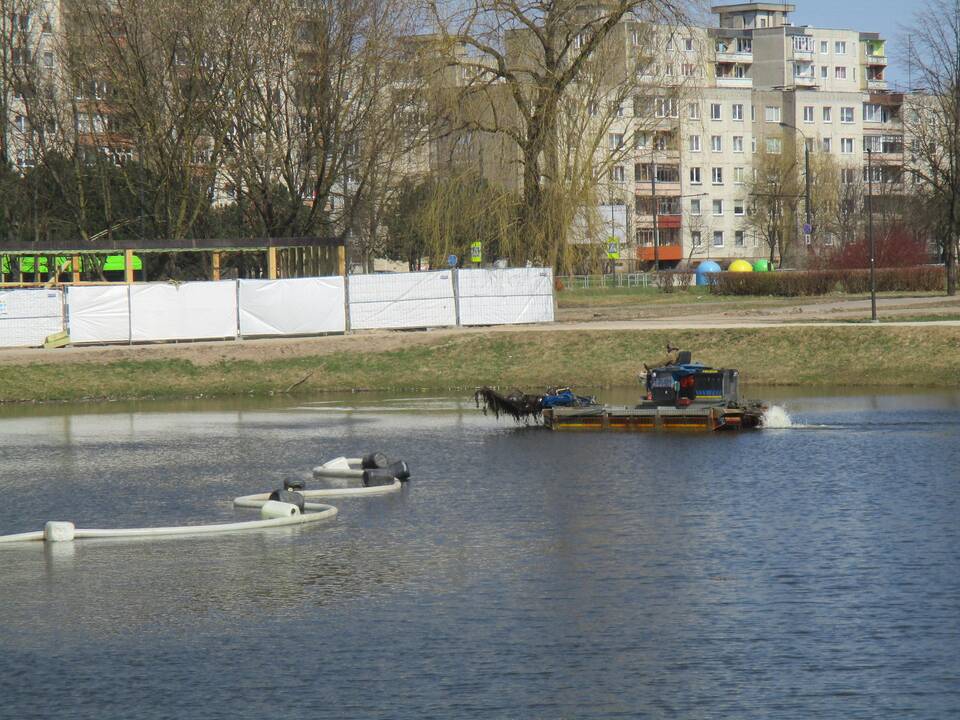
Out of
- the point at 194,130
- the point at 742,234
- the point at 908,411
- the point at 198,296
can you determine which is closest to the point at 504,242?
the point at 198,296

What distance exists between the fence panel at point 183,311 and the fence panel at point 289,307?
20.3 inches

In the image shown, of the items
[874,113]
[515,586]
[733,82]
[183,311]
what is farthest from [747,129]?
[515,586]

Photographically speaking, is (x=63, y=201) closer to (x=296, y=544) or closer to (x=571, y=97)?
(x=571, y=97)

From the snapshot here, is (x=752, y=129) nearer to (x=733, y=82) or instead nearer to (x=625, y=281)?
(x=733, y=82)

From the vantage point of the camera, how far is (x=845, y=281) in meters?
79.9

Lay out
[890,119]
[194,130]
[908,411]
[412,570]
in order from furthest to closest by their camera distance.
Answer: [890,119] → [194,130] → [908,411] → [412,570]

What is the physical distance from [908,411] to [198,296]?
85.5 ft

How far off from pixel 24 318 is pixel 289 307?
8.95 m

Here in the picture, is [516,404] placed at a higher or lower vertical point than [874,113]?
lower

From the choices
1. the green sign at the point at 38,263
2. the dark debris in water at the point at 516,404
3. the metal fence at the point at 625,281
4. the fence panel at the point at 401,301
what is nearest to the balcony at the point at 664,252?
the metal fence at the point at 625,281

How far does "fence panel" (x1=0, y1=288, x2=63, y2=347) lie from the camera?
51969mm

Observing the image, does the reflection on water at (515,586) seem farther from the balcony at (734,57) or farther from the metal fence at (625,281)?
the balcony at (734,57)

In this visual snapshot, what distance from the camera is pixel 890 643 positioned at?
52.5 feet

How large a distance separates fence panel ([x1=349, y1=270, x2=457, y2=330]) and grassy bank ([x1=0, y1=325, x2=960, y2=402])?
13.0 ft
